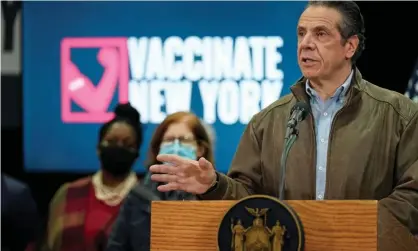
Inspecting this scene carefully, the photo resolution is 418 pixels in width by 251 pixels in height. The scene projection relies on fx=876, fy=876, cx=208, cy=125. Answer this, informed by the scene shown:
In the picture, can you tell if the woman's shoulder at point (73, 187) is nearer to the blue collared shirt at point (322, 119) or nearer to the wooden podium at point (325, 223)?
the blue collared shirt at point (322, 119)

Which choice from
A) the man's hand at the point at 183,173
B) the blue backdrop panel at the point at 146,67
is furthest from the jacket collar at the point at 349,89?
the blue backdrop panel at the point at 146,67

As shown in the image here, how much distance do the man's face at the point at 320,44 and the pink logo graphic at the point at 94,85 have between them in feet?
9.47

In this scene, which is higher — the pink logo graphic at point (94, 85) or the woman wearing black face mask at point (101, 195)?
the pink logo graphic at point (94, 85)

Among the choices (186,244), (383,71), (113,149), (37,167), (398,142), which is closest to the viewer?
(186,244)

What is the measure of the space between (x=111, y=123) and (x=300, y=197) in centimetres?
231

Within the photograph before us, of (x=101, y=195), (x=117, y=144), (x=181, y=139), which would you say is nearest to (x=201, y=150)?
(x=181, y=139)

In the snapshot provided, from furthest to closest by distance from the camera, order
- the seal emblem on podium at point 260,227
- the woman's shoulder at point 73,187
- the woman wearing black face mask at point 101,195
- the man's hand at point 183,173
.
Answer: the woman's shoulder at point 73,187 < the woman wearing black face mask at point 101,195 < the man's hand at point 183,173 < the seal emblem on podium at point 260,227

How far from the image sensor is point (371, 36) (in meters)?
5.03

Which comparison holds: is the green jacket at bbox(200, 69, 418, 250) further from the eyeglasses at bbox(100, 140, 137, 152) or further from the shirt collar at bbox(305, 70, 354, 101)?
the eyeglasses at bbox(100, 140, 137, 152)

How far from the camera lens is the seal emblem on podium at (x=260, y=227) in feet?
6.82

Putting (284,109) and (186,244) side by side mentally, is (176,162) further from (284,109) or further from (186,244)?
(284,109)

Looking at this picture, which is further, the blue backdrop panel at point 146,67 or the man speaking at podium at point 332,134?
the blue backdrop panel at point 146,67

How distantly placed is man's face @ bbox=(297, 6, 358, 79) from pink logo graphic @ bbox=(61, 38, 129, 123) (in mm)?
2885

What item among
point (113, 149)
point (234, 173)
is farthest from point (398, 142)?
point (113, 149)
